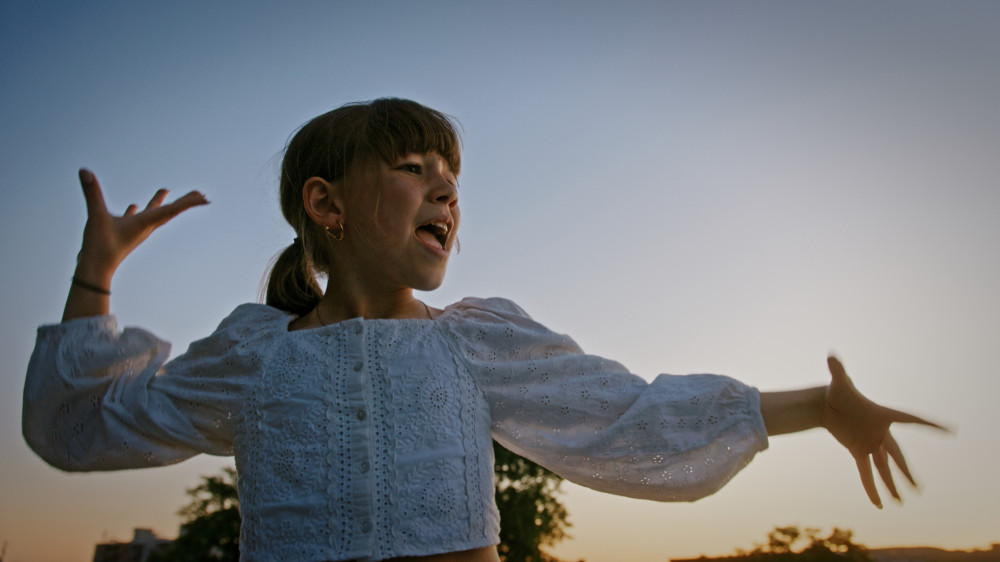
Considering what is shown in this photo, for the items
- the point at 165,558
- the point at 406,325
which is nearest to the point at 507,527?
the point at 165,558

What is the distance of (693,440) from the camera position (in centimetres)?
180

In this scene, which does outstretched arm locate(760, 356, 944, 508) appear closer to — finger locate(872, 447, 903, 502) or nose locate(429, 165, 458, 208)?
finger locate(872, 447, 903, 502)

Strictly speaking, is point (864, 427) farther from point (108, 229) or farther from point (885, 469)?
point (108, 229)

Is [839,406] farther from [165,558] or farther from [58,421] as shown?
[165,558]

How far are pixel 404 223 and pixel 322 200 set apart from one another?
0.33m

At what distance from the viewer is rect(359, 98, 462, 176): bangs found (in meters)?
2.16

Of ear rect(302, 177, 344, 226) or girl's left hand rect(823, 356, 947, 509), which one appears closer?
girl's left hand rect(823, 356, 947, 509)

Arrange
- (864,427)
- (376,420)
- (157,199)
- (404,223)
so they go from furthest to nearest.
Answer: (157,199)
(404,223)
(376,420)
(864,427)

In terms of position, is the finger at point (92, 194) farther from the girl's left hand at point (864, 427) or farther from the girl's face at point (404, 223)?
the girl's left hand at point (864, 427)

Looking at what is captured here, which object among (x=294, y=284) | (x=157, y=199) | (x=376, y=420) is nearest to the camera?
(x=376, y=420)

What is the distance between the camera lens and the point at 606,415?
6.27ft

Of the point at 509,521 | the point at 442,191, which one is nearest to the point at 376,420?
the point at 442,191

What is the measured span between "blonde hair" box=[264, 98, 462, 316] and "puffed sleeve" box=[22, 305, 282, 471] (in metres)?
0.41

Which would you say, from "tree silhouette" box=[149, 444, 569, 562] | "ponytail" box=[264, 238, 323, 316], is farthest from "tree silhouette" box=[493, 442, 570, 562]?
"ponytail" box=[264, 238, 323, 316]
